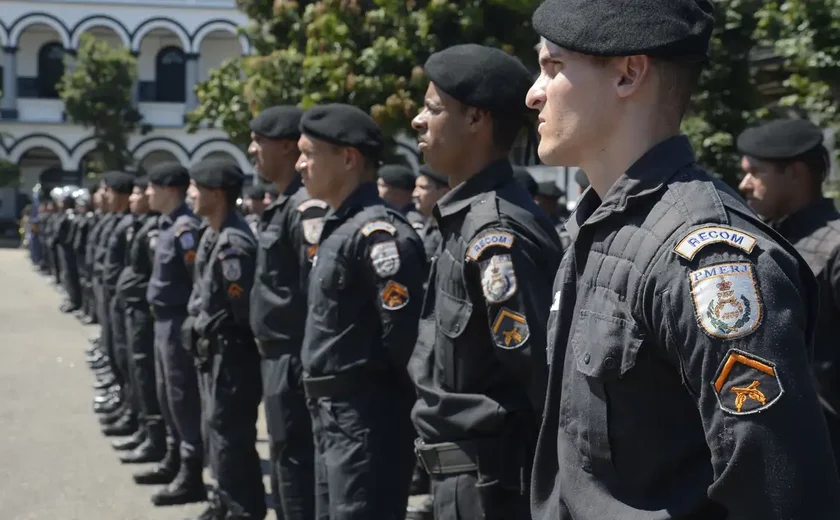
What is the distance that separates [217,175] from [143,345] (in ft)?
7.28

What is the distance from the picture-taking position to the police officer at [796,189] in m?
4.26

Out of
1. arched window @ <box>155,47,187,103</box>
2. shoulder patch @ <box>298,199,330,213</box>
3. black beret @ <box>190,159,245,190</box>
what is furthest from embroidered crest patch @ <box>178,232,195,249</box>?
arched window @ <box>155,47,187,103</box>

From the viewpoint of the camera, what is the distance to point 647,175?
1934mm

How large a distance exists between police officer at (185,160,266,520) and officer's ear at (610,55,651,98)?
4.05 metres

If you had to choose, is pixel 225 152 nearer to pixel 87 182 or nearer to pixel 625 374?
pixel 87 182

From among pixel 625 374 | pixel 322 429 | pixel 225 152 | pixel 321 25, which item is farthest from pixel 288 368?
pixel 225 152

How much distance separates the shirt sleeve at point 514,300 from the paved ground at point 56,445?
3929 mm

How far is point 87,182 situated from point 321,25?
29.2 meters

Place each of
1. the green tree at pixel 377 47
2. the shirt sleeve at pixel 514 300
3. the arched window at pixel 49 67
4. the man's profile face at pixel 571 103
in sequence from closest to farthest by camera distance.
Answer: the man's profile face at pixel 571 103 < the shirt sleeve at pixel 514 300 < the green tree at pixel 377 47 < the arched window at pixel 49 67

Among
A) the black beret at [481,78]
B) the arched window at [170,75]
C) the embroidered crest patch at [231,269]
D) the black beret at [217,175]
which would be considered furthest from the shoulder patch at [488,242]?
the arched window at [170,75]

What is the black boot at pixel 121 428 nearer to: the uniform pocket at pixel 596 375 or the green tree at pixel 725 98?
the green tree at pixel 725 98

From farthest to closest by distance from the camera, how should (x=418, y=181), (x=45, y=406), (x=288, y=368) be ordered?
(x=45, y=406)
(x=418, y=181)
(x=288, y=368)

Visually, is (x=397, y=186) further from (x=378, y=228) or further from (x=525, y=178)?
(x=378, y=228)

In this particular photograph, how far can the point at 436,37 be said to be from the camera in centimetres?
1113
